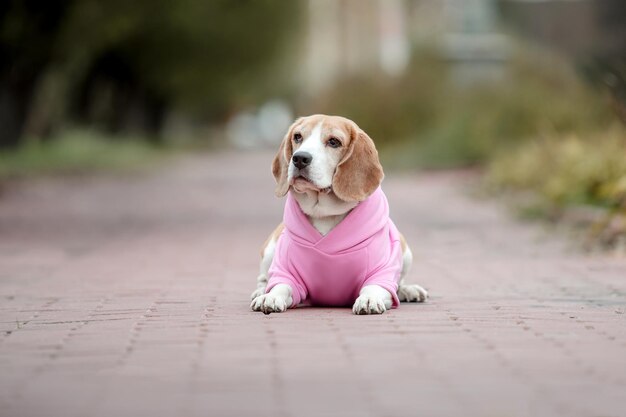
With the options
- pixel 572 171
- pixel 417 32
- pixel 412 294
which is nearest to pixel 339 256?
pixel 412 294

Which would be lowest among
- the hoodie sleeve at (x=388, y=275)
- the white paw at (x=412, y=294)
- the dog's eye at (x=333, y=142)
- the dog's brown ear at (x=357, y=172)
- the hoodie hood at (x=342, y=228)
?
the white paw at (x=412, y=294)

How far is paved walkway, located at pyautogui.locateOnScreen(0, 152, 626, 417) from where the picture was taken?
470 centimetres

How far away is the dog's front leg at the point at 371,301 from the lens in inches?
266

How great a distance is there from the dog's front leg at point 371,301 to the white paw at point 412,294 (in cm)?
77

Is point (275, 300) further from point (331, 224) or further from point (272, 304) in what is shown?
point (331, 224)

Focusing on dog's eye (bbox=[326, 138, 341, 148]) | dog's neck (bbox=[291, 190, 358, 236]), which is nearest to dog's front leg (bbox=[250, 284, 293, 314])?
dog's neck (bbox=[291, 190, 358, 236])

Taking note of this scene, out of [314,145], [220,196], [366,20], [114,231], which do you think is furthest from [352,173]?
[366,20]

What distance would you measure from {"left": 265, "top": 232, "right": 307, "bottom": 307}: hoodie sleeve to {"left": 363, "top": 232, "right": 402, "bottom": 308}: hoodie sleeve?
0.38 m

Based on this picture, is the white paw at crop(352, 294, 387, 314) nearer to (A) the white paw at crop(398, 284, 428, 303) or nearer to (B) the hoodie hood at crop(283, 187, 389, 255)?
(B) the hoodie hood at crop(283, 187, 389, 255)

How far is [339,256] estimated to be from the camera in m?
6.93

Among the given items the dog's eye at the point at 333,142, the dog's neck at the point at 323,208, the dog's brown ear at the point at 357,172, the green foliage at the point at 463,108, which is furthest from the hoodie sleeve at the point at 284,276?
the green foliage at the point at 463,108

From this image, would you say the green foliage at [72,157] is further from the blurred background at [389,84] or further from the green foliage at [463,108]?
the green foliage at [463,108]

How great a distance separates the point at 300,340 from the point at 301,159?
122 cm

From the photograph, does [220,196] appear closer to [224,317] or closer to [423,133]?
[423,133]
